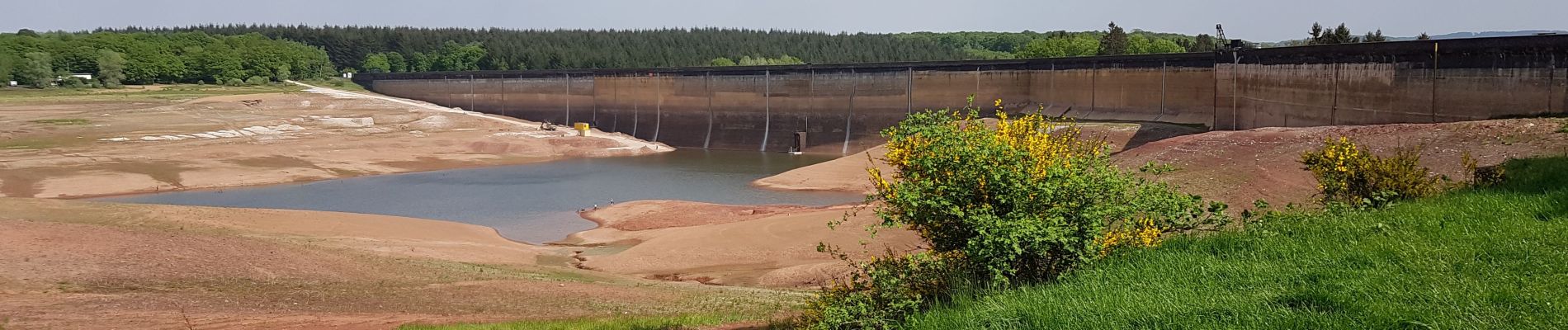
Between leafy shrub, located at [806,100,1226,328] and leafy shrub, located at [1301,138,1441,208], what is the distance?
3292 mm

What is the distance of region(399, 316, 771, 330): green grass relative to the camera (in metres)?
16.7

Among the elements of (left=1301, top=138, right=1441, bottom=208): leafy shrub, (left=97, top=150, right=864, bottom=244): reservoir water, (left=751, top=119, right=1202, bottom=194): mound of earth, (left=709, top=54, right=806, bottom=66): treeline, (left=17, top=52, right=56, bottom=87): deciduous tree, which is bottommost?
(left=97, top=150, right=864, bottom=244): reservoir water

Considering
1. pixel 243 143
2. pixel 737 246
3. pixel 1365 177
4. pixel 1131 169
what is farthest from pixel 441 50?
pixel 1365 177

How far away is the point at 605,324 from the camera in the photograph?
17.2m

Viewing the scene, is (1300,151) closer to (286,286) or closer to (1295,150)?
(1295,150)

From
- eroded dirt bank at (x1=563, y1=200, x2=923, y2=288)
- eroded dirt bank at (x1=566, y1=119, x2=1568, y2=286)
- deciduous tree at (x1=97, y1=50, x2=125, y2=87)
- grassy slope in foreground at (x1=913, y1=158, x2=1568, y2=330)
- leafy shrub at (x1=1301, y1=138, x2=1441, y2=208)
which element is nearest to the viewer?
grassy slope in foreground at (x1=913, y1=158, x2=1568, y2=330)

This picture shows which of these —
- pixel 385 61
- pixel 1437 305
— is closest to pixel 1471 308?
pixel 1437 305

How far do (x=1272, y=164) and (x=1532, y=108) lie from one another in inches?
304

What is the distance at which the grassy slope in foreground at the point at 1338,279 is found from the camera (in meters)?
8.80

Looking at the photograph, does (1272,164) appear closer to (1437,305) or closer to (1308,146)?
(1308,146)

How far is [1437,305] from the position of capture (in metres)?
8.73

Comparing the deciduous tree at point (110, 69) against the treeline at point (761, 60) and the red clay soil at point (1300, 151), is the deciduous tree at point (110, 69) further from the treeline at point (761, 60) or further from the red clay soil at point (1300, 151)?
Answer: the red clay soil at point (1300, 151)

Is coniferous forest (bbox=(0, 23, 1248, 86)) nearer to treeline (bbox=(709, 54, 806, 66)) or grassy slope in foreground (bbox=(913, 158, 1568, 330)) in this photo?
treeline (bbox=(709, 54, 806, 66))

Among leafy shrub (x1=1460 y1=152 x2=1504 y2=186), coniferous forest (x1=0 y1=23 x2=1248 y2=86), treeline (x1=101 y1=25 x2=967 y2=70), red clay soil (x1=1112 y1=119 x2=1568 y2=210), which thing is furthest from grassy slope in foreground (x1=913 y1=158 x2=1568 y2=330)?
treeline (x1=101 y1=25 x2=967 y2=70)
